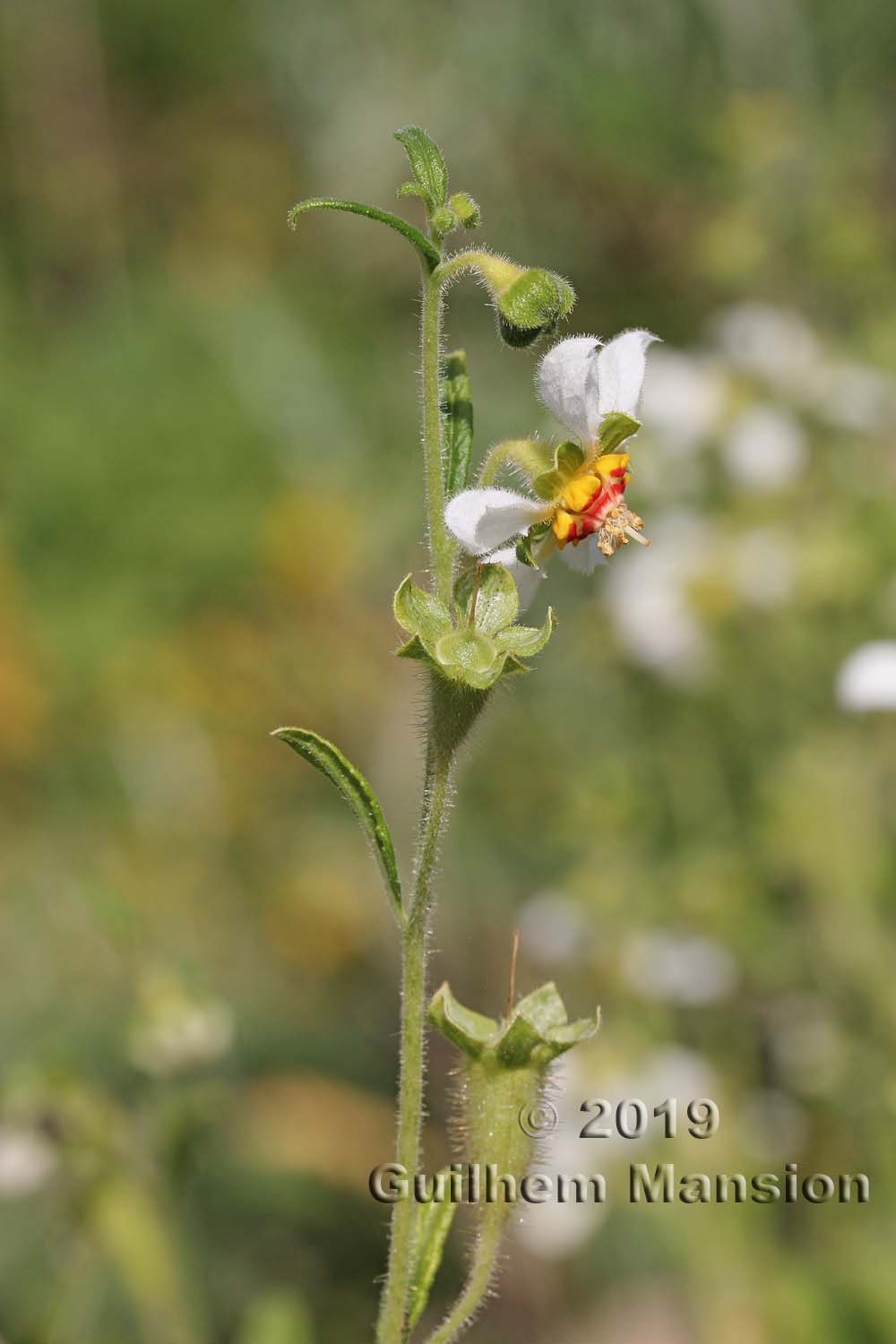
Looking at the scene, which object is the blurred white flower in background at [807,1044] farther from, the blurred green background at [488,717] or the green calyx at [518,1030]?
the green calyx at [518,1030]

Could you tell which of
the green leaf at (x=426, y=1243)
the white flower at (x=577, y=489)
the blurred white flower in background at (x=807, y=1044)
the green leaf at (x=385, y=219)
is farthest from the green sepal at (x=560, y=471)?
the blurred white flower in background at (x=807, y=1044)

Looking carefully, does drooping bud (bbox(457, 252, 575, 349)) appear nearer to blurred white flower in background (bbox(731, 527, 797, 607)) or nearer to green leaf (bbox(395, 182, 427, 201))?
green leaf (bbox(395, 182, 427, 201))

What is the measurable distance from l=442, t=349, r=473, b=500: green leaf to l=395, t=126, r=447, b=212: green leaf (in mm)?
81

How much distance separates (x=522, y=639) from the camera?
2.33ft

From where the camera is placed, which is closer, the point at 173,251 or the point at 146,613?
the point at 146,613

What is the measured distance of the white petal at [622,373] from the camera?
0.74 meters

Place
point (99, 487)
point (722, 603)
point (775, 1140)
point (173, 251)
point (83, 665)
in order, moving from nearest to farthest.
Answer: point (775, 1140), point (722, 603), point (83, 665), point (99, 487), point (173, 251)

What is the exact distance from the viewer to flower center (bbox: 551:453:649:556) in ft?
2.46

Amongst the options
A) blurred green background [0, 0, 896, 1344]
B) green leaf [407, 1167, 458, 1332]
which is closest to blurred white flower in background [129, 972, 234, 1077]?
blurred green background [0, 0, 896, 1344]

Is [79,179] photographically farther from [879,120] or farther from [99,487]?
[879,120]

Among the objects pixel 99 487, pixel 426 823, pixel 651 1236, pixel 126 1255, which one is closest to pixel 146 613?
pixel 99 487

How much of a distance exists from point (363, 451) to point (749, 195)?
4.70 feet

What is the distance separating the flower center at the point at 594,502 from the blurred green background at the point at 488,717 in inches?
4.9

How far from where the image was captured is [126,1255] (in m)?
1.30
